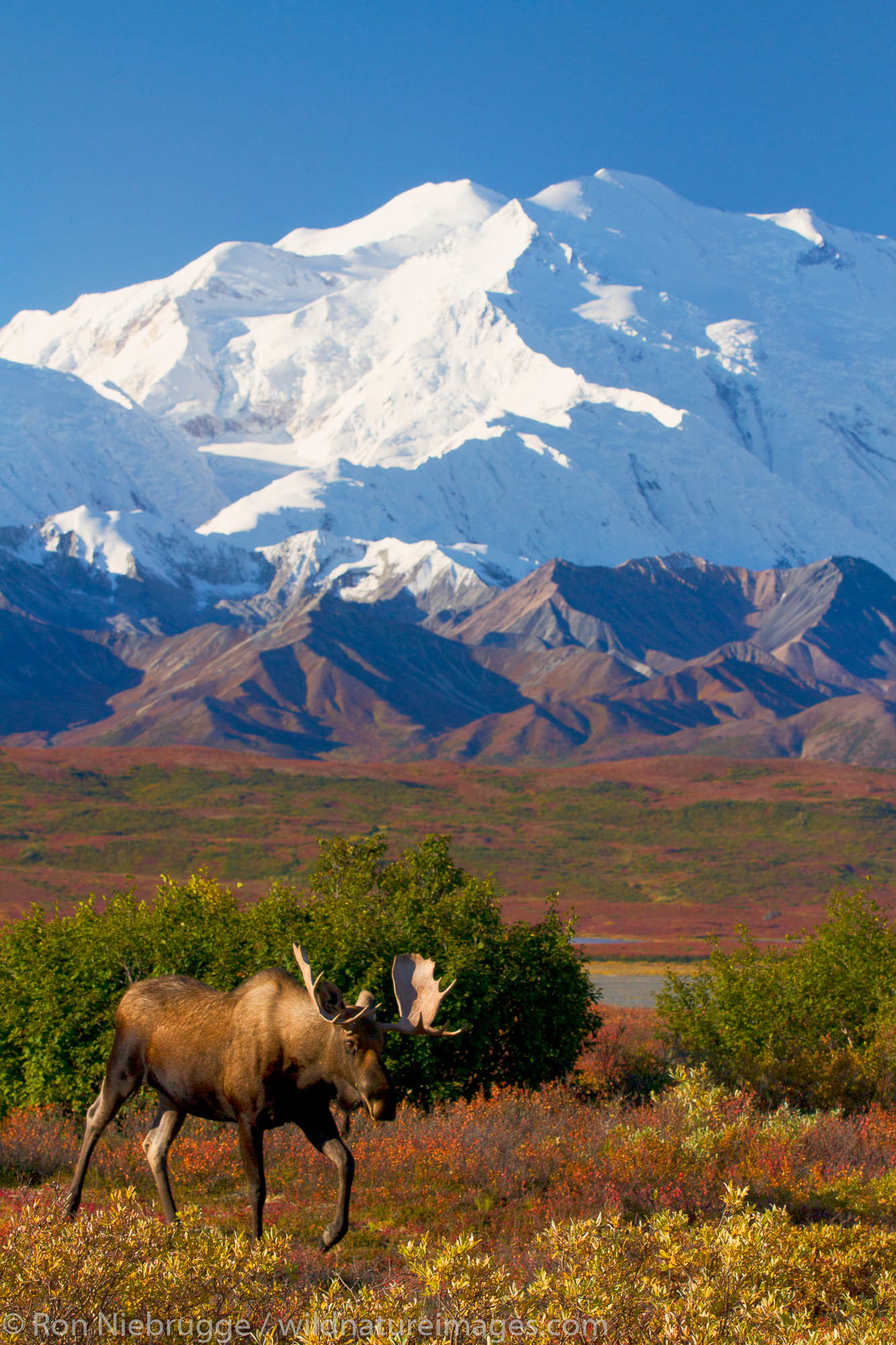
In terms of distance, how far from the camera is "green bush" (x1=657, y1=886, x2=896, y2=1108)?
20.5 metres

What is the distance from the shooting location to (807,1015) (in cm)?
2348

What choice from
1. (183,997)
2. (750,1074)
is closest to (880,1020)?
(750,1074)

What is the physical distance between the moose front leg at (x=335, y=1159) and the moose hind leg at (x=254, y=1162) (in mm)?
361

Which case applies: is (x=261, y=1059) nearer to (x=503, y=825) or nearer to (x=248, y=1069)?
(x=248, y=1069)

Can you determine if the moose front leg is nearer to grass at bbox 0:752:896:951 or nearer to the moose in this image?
the moose

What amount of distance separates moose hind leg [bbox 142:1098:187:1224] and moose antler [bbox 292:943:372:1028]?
212cm

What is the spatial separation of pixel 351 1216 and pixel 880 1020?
1291 cm

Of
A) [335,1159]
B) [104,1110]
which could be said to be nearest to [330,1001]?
[335,1159]

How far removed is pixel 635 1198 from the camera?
12633 millimetres

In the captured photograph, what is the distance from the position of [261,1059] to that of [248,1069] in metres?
0.13

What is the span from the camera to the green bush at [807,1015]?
20.5 m

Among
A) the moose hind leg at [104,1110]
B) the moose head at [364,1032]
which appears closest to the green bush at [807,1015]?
the moose hind leg at [104,1110]

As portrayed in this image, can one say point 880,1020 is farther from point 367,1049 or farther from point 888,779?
point 888,779

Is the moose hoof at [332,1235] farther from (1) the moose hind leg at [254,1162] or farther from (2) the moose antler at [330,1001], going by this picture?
(2) the moose antler at [330,1001]
